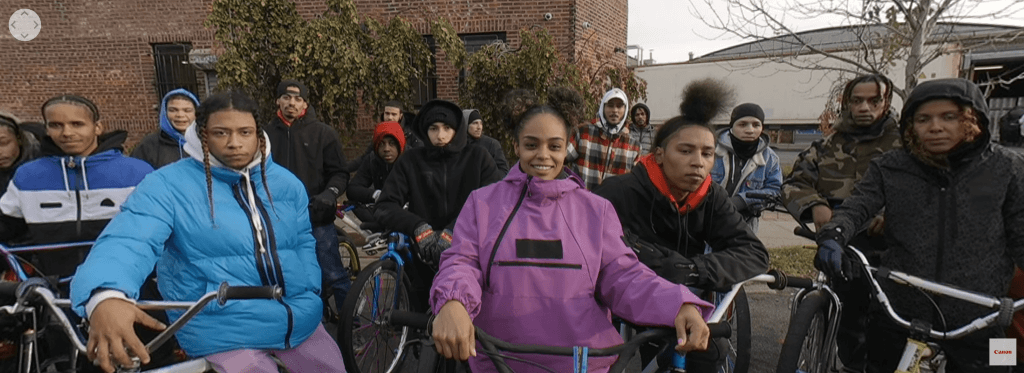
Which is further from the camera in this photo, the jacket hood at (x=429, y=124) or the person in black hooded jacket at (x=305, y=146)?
the person in black hooded jacket at (x=305, y=146)

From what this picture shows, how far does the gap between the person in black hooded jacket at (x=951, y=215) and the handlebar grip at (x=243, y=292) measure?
2.32 meters

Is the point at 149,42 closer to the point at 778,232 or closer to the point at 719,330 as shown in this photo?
the point at 719,330

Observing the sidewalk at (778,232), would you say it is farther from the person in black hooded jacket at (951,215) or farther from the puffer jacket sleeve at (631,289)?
the puffer jacket sleeve at (631,289)

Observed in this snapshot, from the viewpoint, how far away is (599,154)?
16.5ft

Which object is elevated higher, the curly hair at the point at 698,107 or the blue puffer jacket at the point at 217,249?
the curly hair at the point at 698,107

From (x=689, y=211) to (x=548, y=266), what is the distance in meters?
1.00

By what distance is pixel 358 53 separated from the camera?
7.83m

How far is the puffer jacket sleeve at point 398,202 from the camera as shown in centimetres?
319

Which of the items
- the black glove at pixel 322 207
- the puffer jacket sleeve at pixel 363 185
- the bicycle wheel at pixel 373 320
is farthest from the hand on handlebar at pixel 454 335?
the puffer jacket sleeve at pixel 363 185

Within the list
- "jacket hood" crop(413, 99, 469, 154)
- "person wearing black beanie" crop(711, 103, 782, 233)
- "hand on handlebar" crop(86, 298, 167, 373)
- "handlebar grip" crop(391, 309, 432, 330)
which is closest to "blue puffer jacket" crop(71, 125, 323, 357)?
"hand on handlebar" crop(86, 298, 167, 373)

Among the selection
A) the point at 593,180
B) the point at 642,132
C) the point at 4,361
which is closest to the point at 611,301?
the point at 4,361

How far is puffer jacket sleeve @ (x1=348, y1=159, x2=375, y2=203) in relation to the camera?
13.8 feet

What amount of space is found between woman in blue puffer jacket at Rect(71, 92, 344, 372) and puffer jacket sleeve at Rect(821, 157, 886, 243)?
2.42 metres

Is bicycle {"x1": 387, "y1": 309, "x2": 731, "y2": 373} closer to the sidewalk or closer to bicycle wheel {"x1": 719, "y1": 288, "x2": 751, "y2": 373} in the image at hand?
bicycle wheel {"x1": 719, "y1": 288, "x2": 751, "y2": 373}
